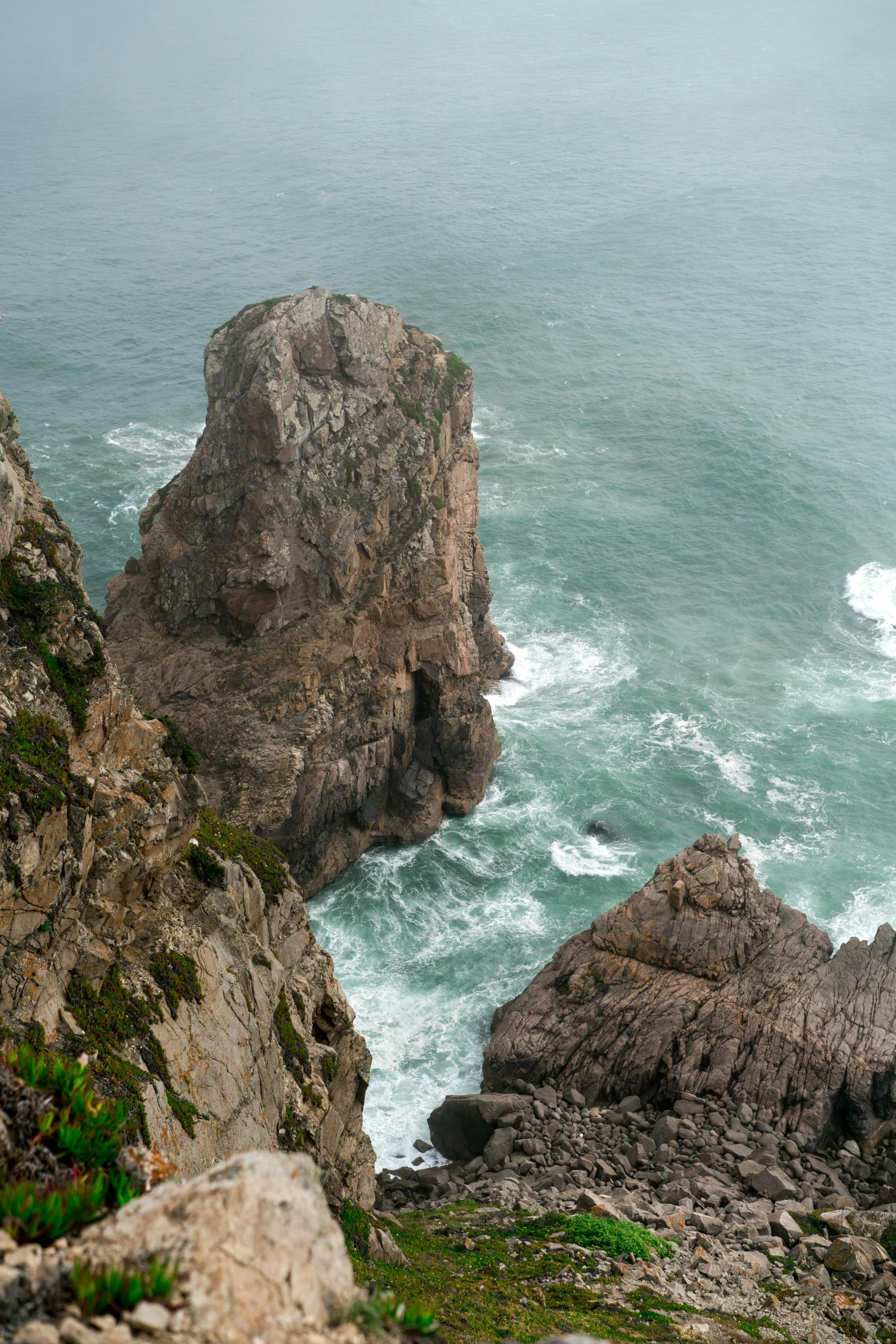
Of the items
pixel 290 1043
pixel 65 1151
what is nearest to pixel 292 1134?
pixel 290 1043

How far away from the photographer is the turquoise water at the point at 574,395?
52.3 meters

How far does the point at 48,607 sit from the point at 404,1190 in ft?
83.0

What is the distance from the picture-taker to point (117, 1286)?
845cm

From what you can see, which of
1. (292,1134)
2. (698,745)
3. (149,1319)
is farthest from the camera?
(698,745)

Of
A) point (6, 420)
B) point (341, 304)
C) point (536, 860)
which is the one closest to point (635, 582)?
point (536, 860)

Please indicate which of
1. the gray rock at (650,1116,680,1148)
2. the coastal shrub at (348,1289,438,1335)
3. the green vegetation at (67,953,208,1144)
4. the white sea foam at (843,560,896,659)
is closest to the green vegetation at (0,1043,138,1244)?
the coastal shrub at (348,1289,438,1335)

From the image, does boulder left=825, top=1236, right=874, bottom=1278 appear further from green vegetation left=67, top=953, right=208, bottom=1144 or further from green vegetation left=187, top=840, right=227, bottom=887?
green vegetation left=187, top=840, right=227, bottom=887

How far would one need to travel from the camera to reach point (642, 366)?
98.1m

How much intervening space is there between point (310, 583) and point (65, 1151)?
39.0 metres

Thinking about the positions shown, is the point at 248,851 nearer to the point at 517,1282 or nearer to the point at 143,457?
the point at 517,1282

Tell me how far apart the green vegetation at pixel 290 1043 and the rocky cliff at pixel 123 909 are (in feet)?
0.22

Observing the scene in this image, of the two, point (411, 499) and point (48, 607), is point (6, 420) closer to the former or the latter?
point (48, 607)

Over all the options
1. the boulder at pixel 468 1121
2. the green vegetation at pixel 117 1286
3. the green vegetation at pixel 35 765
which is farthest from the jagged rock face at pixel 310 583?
the green vegetation at pixel 117 1286

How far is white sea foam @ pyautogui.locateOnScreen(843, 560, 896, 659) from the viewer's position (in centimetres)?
6888
